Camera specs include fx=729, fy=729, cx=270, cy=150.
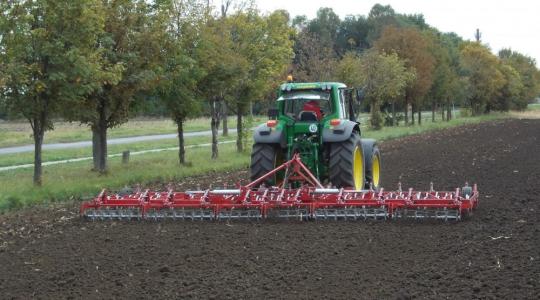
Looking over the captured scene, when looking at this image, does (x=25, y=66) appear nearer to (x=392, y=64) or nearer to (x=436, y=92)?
(x=392, y=64)

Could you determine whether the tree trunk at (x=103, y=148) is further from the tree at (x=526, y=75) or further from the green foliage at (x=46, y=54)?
the tree at (x=526, y=75)

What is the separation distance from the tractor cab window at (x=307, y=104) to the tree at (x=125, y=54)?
5812mm

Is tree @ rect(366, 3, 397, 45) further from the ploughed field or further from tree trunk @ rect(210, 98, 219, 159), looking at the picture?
the ploughed field

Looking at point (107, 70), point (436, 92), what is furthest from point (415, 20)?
point (107, 70)

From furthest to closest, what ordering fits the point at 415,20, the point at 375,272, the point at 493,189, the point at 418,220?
1. the point at 415,20
2. the point at 493,189
3. the point at 418,220
4. the point at 375,272

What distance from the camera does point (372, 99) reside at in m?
44.2

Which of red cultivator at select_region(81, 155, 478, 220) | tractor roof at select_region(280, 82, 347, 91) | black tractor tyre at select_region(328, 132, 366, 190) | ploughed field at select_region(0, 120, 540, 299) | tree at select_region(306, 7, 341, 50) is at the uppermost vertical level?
tree at select_region(306, 7, 341, 50)

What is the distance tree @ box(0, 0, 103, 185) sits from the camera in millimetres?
14797

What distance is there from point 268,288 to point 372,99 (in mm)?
37954

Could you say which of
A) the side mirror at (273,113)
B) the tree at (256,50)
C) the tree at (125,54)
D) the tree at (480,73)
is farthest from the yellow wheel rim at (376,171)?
the tree at (480,73)

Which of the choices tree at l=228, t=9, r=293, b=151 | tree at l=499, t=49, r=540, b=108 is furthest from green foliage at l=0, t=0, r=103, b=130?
tree at l=499, t=49, r=540, b=108

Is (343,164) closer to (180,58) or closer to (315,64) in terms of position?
(180,58)

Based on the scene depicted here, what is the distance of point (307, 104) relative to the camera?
13.0 meters

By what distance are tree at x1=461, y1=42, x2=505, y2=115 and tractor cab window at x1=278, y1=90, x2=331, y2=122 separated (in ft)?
182
